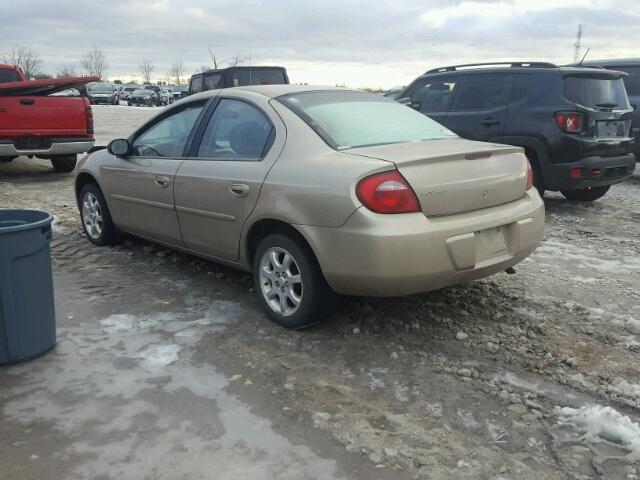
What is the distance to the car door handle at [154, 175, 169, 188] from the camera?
4781mm

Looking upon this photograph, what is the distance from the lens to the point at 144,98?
49.5 metres

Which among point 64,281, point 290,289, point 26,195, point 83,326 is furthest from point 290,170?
point 26,195

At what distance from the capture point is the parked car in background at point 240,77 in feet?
51.3

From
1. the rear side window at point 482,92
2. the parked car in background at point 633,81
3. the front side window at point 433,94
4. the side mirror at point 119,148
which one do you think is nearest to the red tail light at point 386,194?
the side mirror at point 119,148

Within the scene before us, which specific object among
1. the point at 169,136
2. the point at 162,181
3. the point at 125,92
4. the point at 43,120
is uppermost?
the point at 125,92

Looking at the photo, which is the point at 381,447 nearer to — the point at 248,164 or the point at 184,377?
the point at 184,377

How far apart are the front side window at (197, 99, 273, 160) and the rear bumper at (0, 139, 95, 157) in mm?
6245

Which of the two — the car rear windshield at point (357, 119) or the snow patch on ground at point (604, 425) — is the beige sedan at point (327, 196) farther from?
the snow patch on ground at point (604, 425)

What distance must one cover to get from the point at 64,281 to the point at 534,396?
12.3 feet

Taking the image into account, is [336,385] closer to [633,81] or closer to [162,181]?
[162,181]

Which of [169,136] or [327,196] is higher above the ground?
[169,136]

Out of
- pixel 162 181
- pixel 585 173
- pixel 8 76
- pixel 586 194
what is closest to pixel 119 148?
pixel 162 181

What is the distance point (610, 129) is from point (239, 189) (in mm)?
5286

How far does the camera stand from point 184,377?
3.39m
